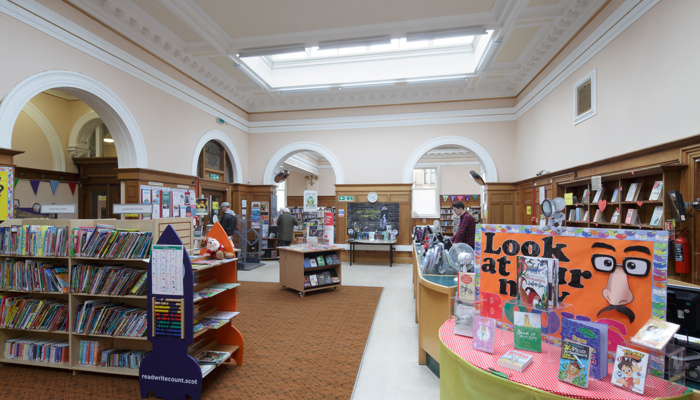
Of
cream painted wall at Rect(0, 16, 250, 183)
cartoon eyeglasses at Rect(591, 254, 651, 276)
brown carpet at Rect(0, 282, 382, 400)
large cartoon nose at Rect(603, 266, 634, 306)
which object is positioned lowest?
brown carpet at Rect(0, 282, 382, 400)

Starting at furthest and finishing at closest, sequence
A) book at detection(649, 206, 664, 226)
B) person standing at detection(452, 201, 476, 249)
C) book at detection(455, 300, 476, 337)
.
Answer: person standing at detection(452, 201, 476, 249) < book at detection(649, 206, 664, 226) < book at detection(455, 300, 476, 337)

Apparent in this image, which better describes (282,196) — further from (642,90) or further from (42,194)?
(642,90)

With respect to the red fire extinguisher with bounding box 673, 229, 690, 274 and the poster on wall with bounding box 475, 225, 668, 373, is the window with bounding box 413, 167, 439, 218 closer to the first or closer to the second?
the red fire extinguisher with bounding box 673, 229, 690, 274

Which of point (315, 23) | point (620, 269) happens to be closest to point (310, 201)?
point (315, 23)

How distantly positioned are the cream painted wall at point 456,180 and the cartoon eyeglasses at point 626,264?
14.3m

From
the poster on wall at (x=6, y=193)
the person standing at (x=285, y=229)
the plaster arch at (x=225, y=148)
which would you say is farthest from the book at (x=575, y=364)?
the person standing at (x=285, y=229)

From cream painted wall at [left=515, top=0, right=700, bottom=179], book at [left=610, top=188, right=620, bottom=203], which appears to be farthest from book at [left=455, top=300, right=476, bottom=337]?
book at [left=610, top=188, right=620, bottom=203]

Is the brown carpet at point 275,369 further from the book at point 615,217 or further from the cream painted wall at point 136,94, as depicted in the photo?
the book at point 615,217

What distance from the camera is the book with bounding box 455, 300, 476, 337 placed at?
198cm

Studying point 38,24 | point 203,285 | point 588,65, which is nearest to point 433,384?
point 203,285

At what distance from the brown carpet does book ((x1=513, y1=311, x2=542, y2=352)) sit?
1.62m

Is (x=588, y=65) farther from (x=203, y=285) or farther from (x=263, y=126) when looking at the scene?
(x=263, y=126)

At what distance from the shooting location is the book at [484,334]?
70.1 inches

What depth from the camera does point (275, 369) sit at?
10.4ft
